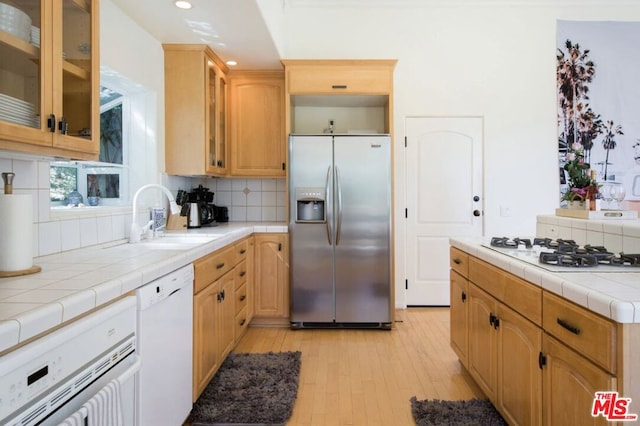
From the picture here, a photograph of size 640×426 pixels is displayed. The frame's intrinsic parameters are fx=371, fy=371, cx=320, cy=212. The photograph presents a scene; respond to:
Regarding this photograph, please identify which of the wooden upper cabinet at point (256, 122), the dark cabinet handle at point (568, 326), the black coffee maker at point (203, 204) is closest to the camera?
the dark cabinet handle at point (568, 326)

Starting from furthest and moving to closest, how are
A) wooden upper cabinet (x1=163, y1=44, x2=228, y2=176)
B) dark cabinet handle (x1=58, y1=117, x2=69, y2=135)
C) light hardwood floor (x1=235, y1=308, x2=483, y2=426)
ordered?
wooden upper cabinet (x1=163, y1=44, x2=228, y2=176) < light hardwood floor (x1=235, y1=308, x2=483, y2=426) < dark cabinet handle (x1=58, y1=117, x2=69, y2=135)

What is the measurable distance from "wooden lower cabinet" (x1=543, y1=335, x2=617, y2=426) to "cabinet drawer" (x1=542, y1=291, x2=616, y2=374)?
0.10 ft

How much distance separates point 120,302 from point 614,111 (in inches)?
189

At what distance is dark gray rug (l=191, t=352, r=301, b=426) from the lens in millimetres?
1910

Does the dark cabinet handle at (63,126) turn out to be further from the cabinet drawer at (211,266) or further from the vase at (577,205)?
the vase at (577,205)

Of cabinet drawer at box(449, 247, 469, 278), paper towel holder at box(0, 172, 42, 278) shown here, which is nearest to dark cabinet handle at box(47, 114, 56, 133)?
paper towel holder at box(0, 172, 42, 278)

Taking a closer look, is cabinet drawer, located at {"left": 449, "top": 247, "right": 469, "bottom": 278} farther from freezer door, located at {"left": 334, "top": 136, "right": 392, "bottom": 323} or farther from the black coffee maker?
the black coffee maker

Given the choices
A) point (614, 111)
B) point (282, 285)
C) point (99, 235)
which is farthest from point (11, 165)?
point (614, 111)

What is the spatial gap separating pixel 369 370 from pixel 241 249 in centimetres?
127

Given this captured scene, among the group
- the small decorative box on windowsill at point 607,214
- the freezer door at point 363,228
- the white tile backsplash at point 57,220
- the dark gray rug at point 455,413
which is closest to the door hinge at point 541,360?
the dark gray rug at point 455,413

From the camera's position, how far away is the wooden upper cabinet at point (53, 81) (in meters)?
1.23

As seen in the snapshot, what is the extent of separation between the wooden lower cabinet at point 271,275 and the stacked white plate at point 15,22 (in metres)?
2.20

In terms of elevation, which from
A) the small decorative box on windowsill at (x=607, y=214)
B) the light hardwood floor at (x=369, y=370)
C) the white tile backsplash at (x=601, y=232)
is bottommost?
the light hardwood floor at (x=369, y=370)

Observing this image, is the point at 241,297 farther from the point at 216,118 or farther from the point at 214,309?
the point at 216,118
